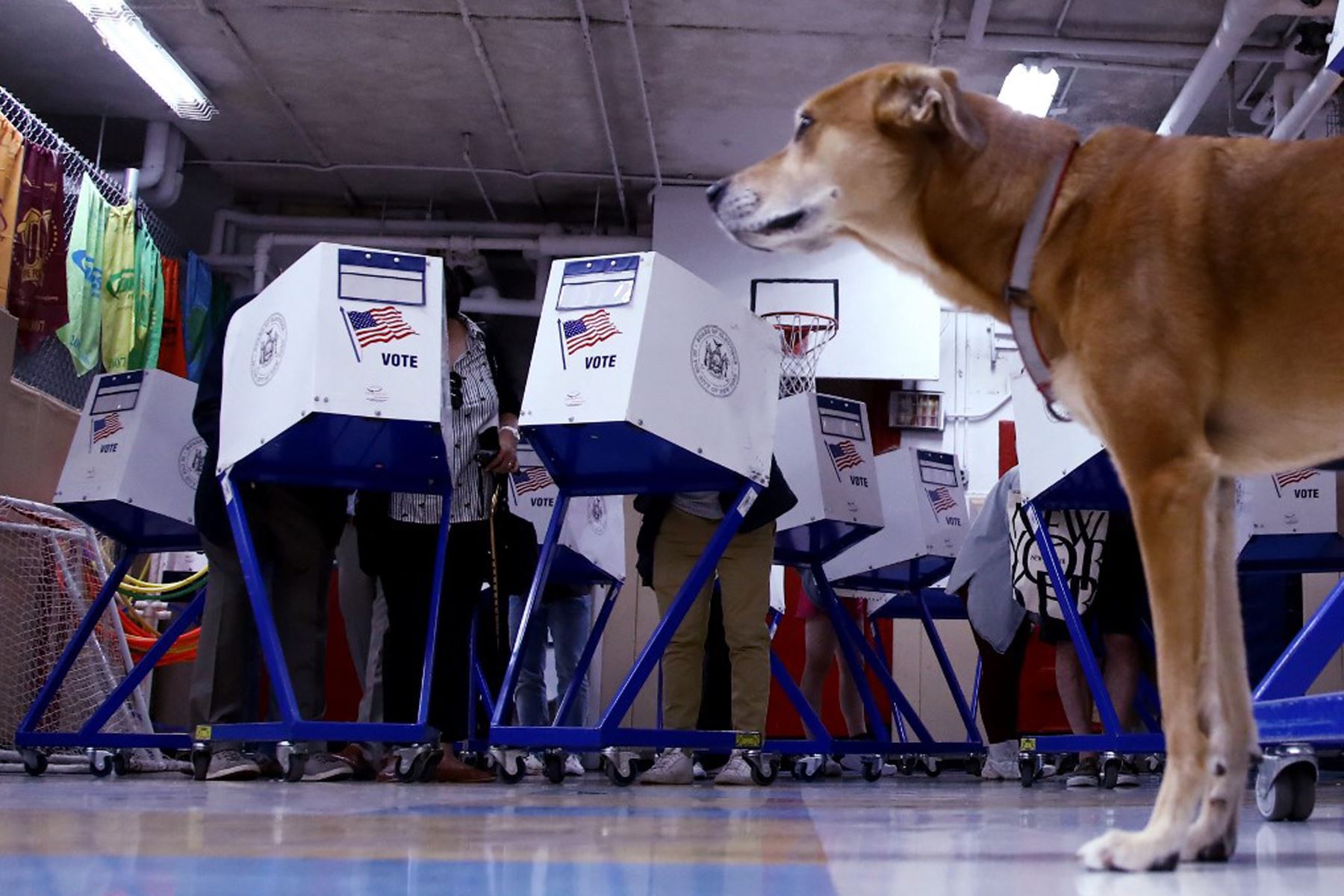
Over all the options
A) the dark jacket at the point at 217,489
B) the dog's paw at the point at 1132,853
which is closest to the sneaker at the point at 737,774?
the dark jacket at the point at 217,489

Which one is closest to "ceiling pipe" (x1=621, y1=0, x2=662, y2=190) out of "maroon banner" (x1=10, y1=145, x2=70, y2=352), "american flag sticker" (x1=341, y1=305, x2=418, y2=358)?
"maroon banner" (x1=10, y1=145, x2=70, y2=352)

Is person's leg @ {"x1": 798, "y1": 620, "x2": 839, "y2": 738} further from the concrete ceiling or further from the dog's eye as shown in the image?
the concrete ceiling

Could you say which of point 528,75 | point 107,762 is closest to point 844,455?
point 107,762

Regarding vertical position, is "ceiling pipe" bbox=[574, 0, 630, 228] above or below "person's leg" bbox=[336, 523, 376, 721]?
above

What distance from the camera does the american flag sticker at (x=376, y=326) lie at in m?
4.00

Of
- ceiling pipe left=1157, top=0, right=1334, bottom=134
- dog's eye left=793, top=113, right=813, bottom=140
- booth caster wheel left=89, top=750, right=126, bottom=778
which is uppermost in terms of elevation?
ceiling pipe left=1157, top=0, right=1334, bottom=134

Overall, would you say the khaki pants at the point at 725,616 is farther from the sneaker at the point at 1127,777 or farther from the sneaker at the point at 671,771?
the sneaker at the point at 1127,777

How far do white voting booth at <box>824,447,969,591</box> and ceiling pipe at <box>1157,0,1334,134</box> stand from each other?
3.83m

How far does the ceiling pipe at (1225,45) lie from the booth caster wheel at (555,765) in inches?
269

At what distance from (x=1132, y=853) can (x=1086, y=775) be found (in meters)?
3.89

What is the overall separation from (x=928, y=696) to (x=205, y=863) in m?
7.54

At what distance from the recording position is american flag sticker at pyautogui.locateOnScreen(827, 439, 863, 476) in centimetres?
554

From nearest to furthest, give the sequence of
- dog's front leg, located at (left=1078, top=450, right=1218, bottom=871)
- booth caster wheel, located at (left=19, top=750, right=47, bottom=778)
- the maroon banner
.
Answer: dog's front leg, located at (left=1078, top=450, right=1218, bottom=871) → booth caster wheel, located at (left=19, top=750, right=47, bottom=778) → the maroon banner

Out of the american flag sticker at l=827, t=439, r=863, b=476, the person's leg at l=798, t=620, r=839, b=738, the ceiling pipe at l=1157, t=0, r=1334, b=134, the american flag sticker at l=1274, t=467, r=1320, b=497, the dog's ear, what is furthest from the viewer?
the ceiling pipe at l=1157, t=0, r=1334, b=134
